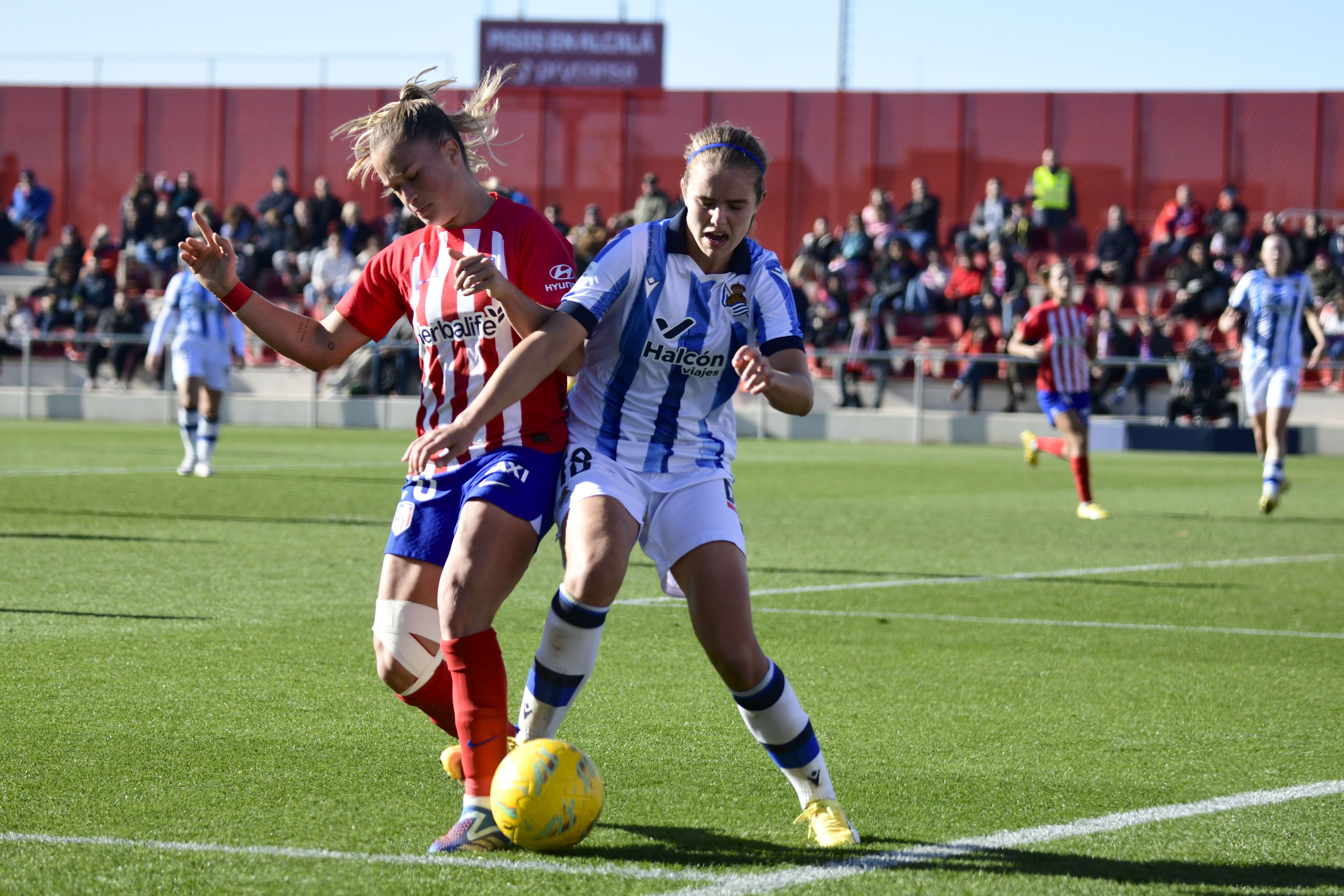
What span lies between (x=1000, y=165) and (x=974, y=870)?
94.4ft

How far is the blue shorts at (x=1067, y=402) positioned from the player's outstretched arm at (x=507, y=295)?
32.3 ft

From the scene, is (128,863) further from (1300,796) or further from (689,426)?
(1300,796)

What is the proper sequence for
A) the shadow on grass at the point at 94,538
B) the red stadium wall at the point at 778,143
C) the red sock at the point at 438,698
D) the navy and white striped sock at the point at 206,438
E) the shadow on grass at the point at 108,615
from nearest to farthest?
the red sock at the point at 438,698 < the shadow on grass at the point at 108,615 < the shadow on grass at the point at 94,538 < the navy and white striped sock at the point at 206,438 < the red stadium wall at the point at 778,143

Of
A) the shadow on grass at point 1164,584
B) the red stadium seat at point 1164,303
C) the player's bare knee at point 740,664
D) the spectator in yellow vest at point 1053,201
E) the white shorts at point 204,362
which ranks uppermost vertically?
the spectator in yellow vest at point 1053,201

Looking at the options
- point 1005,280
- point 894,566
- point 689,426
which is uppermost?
point 1005,280

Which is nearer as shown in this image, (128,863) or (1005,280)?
(128,863)

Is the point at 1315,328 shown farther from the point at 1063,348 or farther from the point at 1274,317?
the point at 1063,348

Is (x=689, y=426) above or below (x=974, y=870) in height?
above

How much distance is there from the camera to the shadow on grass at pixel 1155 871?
3635 millimetres

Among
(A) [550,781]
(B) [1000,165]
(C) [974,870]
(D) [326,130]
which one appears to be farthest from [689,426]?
(D) [326,130]

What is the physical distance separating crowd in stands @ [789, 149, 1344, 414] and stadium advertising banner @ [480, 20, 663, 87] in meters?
14.4

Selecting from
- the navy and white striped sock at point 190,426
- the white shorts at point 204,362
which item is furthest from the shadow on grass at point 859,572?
the white shorts at point 204,362

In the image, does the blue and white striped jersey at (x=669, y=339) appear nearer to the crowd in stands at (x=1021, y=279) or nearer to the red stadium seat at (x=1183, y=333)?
the crowd in stands at (x=1021, y=279)

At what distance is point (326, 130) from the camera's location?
114ft
